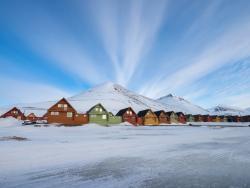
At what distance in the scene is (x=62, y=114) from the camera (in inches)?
2199

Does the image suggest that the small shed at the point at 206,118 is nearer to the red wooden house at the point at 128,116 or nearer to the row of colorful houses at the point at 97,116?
the row of colorful houses at the point at 97,116

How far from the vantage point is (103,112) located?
63.3 meters

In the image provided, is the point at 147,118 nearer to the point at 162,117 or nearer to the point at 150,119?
the point at 150,119

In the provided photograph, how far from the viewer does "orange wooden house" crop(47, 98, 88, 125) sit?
55.0 meters

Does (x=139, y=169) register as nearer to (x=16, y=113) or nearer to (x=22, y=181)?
(x=22, y=181)

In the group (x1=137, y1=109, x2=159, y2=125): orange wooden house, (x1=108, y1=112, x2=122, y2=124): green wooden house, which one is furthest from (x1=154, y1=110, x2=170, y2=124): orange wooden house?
(x1=108, y1=112, x2=122, y2=124): green wooden house

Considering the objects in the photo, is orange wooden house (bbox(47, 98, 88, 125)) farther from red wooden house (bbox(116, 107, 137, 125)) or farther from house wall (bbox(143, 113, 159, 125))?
house wall (bbox(143, 113, 159, 125))

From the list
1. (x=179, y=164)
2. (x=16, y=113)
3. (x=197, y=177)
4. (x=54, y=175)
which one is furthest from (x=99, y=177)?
(x=16, y=113)

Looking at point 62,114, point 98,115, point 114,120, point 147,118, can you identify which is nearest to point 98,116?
point 98,115

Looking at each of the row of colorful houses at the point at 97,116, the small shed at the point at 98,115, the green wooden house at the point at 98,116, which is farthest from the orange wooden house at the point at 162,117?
the small shed at the point at 98,115

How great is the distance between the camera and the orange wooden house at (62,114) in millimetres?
55031

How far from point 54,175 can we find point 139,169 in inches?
122

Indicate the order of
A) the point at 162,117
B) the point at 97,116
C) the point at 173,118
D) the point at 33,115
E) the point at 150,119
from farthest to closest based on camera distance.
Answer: the point at 33,115 → the point at 173,118 → the point at 162,117 → the point at 150,119 → the point at 97,116

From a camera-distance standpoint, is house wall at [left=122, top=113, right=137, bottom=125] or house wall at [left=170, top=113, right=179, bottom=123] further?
house wall at [left=170, top=113, right=179, bottom=123]
